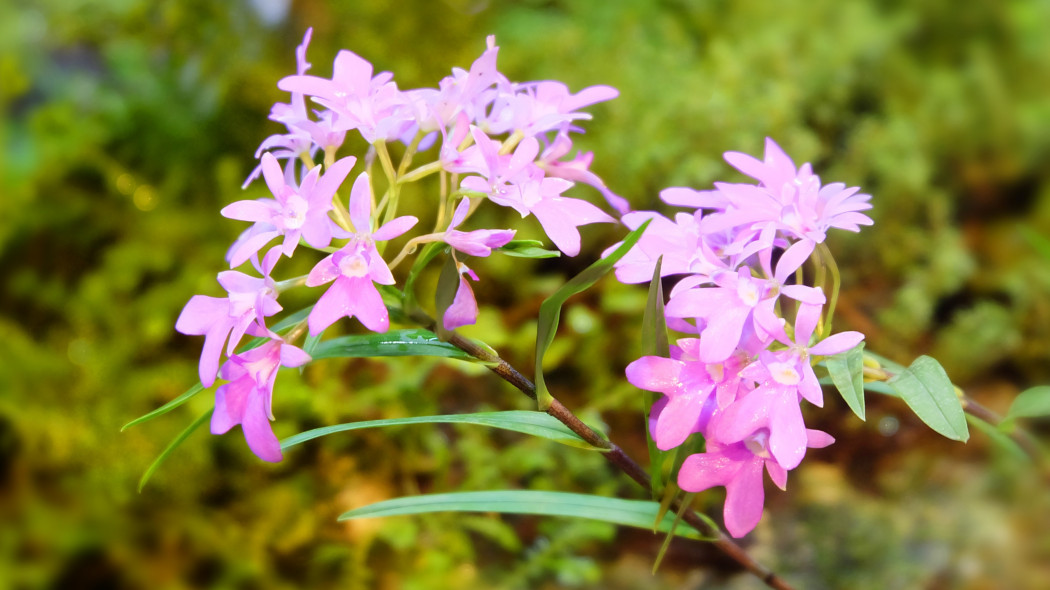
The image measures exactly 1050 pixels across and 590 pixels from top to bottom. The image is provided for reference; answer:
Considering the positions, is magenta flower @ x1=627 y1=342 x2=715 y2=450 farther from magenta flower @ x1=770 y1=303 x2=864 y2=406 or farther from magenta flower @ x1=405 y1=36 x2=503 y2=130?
magenta flower @ x1=405 y1=36 x2=503 y2=130

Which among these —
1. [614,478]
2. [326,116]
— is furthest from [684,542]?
[326,116]

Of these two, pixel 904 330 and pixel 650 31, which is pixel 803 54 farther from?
pixel 904 330

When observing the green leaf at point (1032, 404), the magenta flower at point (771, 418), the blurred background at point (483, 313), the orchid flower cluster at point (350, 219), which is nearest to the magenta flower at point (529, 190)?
the orchid flower cluster at point (350, 219)

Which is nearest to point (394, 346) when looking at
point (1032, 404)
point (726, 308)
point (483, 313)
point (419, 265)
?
point (419, 265)

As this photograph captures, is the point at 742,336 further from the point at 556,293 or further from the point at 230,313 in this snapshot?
the point at 230,313

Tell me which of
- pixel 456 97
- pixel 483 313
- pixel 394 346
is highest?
pixel 456 97

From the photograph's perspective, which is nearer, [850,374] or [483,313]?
[850,374]

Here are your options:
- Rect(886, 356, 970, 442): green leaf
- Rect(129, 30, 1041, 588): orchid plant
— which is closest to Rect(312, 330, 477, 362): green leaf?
Rect(129, 30, 1041, 588): orchid plant
